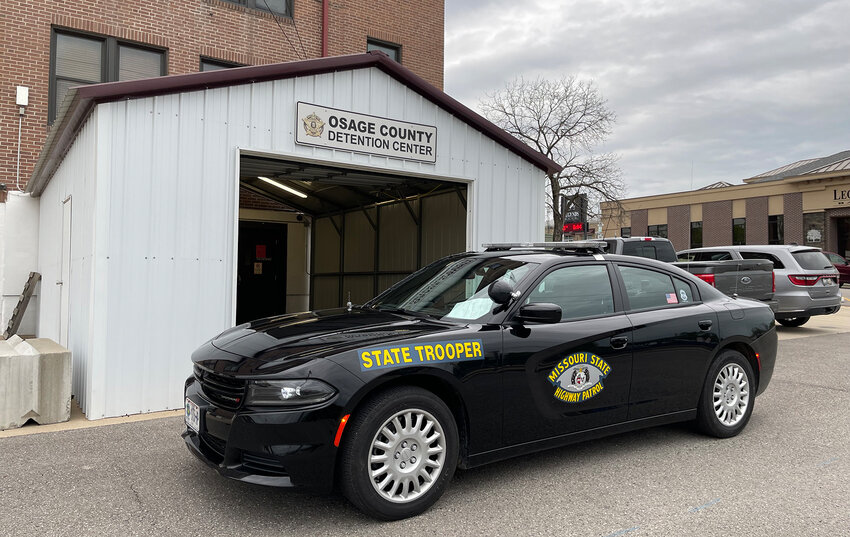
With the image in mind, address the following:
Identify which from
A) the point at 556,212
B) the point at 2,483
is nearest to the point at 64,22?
the point at 2,483

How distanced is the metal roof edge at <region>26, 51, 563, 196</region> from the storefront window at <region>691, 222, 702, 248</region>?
37571 mm

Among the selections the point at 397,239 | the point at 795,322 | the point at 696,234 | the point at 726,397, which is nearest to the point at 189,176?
the point at 726,397

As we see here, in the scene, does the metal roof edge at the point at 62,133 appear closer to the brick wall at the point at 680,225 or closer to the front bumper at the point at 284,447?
the front bumper at the point at 284,447

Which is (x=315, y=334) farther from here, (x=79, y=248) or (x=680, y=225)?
(x=680, y=225)

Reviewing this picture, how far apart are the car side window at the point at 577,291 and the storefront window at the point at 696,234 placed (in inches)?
1649

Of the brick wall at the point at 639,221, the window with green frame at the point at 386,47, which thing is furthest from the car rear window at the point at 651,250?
the brick wall at the point at 639,221

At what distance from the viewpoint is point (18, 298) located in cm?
1148

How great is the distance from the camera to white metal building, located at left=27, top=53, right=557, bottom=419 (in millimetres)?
5996

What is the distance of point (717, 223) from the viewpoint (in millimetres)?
41375

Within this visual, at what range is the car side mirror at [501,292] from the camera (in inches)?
157

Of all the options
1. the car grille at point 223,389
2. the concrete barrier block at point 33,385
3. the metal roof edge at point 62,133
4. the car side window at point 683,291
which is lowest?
the concrete barrier block at point 33,385

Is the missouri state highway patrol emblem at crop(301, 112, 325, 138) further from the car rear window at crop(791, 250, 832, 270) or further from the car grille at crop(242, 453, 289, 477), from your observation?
the car rear window at crop(791, 250, 832, 270)

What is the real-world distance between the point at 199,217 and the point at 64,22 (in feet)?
24.3

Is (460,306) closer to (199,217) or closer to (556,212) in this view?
(199,217)
